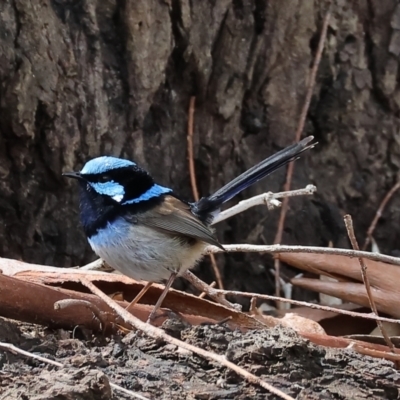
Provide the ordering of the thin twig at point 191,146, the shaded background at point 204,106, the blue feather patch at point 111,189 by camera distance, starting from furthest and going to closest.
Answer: the thin twig at point 191,146 < the shaded background at point 204,106 < the blue feather patch at point 111,189

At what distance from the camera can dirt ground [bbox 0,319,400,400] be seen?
1876mm

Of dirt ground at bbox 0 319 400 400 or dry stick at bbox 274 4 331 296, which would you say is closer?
Answer: dirt ground at bbox 0 319 400 400

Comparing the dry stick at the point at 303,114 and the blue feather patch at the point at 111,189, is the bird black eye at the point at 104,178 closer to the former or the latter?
the blue feather patch at the point at 111,189

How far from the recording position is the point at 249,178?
3303mm

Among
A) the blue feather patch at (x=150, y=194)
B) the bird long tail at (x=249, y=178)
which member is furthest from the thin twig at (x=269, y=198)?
the blue feather patch at (x=150, y=194)

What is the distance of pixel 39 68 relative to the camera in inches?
132

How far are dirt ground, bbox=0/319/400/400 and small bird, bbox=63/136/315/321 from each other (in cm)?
60

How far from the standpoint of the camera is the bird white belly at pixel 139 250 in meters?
2.89

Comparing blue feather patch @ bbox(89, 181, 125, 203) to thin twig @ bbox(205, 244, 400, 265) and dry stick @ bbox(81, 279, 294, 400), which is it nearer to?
thin twig @ bbox(205, 244, 400, 265)

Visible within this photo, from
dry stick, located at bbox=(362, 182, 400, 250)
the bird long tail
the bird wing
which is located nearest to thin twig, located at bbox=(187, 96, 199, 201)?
the bird long tail

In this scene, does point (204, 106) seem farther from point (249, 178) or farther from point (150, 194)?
→ point (150, 194)

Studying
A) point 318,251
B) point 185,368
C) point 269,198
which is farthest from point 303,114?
point 185,368

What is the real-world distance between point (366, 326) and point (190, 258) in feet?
2.89

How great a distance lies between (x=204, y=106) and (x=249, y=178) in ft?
2.35
